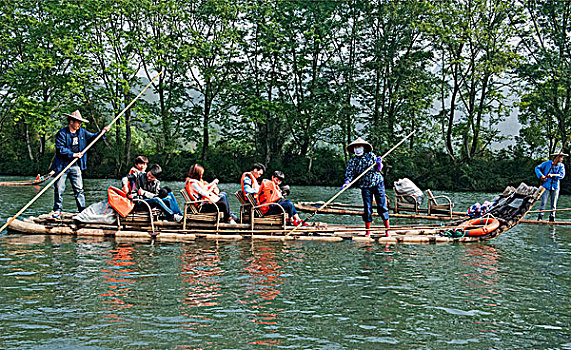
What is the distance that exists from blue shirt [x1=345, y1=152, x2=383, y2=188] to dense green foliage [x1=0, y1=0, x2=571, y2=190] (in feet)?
68.6

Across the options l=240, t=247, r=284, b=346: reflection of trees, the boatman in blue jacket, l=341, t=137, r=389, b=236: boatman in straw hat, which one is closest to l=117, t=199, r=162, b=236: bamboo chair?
l=240, t=247, r=284, b=346: reflection of trees

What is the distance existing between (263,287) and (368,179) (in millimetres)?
5213

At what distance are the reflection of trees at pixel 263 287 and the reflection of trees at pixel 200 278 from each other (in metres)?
0.45

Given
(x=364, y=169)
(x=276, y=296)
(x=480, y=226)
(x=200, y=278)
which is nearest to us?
(x=276, y=296)

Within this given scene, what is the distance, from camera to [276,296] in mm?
6672

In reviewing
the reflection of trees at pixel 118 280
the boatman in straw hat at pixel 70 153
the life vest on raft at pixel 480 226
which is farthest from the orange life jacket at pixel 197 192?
the life vest on raft at pixel 480 226

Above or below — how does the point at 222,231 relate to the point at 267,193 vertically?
below

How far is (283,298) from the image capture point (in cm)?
659

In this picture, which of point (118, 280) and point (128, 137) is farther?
point (128, 137)

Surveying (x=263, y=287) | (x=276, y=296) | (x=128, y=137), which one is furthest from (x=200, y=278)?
(x=128, y=137)

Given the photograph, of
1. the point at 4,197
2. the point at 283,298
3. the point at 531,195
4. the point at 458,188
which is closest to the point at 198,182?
the point at 283,298

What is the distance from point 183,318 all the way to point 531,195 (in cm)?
926

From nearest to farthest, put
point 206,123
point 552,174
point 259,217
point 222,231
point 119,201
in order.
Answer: point 119,201
point 222,231
point 259,217
point 552,174
point 206,123

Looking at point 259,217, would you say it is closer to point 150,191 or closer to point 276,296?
point 150,191
